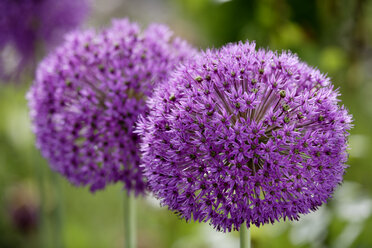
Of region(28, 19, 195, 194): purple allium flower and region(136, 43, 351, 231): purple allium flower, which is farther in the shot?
region(28, 19, 195, 194): purple allium flower

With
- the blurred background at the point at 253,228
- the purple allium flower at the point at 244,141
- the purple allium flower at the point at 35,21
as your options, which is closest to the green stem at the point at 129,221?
the blurred background at the point at 253,228

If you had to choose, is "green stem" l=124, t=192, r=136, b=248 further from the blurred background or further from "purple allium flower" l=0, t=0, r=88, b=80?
"purple allium flower" l=0, t=0, r=88, b=80

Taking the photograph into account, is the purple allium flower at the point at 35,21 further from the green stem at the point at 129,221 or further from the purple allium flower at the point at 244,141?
the purple allium flower at the point at 244,141

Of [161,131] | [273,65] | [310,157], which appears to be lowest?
[310,157]

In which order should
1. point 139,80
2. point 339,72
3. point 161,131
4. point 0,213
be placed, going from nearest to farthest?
point 161,131 < point 139,80 < point 339,72 < point 0,213

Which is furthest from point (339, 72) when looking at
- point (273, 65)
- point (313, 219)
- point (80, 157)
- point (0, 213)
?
point (0, 213)

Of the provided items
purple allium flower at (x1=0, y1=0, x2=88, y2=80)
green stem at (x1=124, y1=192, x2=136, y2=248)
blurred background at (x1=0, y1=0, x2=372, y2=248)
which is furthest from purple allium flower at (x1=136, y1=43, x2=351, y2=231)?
purple allium flower at (x1=0, y1=0, x2=88, y2=80)

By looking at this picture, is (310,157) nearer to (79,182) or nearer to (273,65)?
(273,65)

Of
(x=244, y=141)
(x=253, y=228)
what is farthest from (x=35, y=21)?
(x=244, y=141)
